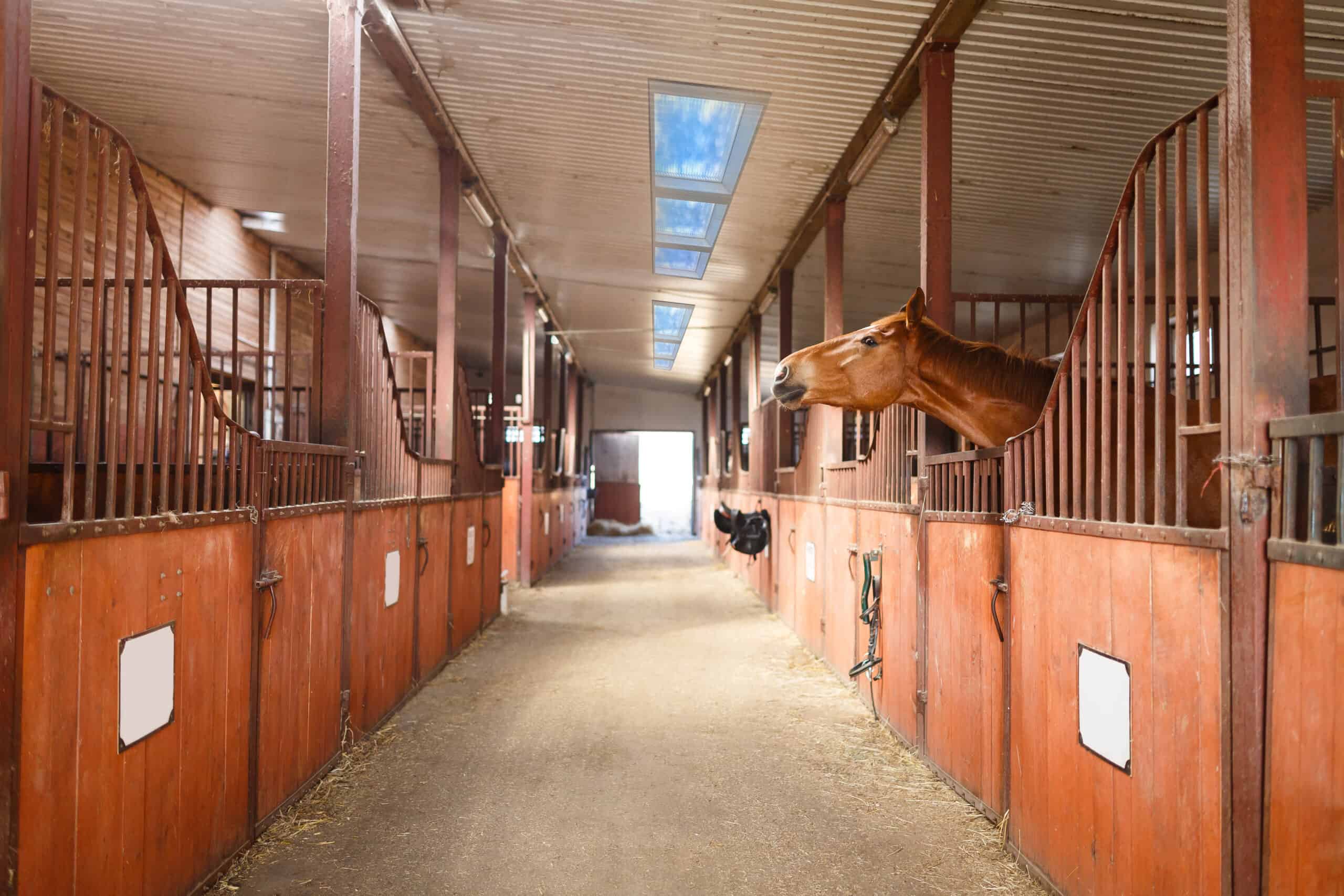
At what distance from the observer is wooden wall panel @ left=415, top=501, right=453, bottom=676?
4863 mm

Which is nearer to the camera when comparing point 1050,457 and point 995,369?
point 1050,457

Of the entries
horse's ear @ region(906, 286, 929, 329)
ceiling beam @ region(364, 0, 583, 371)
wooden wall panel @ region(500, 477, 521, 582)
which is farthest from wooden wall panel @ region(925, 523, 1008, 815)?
wooden wall panel @ region(500, 477, 521, 582)

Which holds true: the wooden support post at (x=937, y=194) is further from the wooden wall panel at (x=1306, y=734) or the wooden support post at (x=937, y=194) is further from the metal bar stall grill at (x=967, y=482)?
the wooden wall panel at (x=1306, y=734)

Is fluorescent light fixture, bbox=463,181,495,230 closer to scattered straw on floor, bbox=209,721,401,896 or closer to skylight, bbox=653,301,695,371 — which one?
skylight, bbox=653,301,695,371

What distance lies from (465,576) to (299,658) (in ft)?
9.73

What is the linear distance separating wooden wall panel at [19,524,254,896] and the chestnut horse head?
230 cm

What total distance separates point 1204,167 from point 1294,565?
884 millimetres

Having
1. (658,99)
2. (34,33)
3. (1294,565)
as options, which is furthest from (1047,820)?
(34,33)

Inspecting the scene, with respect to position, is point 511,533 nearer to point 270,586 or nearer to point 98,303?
point 270,586

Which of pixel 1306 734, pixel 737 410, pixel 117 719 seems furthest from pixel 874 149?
pixel 737 410

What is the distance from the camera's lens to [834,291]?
5.96 metres

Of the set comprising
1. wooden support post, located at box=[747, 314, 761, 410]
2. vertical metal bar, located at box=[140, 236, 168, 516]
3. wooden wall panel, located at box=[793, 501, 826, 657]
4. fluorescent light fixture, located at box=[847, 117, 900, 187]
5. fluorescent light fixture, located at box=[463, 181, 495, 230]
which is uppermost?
fluorescent light fixture, located at box=[463, 181, 495, 230]

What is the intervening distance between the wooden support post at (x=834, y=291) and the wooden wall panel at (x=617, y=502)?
639 inches

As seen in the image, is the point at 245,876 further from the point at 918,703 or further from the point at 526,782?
the point at 918,703
